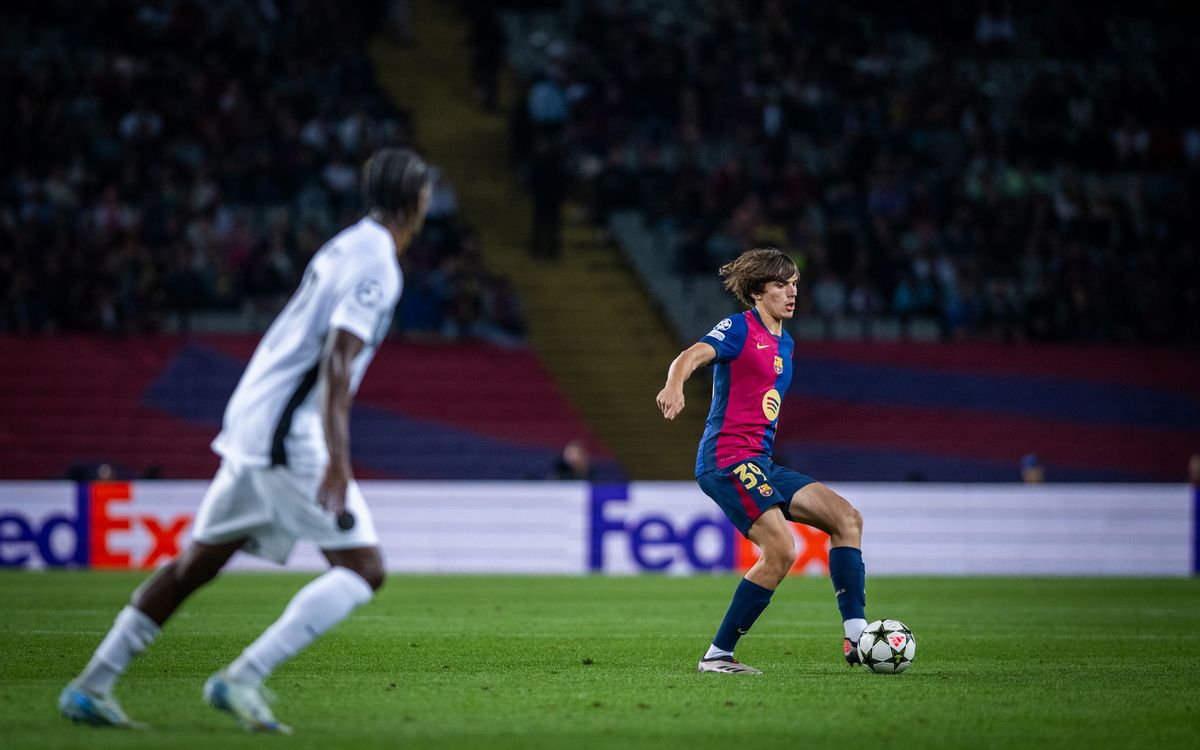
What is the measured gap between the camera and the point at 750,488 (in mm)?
9109

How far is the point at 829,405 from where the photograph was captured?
25719mm

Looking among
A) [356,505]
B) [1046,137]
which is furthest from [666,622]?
[1046,137]

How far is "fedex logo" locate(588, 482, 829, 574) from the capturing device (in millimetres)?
21094

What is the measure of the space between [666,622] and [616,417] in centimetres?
1379

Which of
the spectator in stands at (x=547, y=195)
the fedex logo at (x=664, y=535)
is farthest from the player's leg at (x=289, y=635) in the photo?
the spectator in stands at (x=547, y=195)

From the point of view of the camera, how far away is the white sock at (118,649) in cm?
646

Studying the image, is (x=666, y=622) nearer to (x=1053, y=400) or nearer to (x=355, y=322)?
(x=355, y=322)

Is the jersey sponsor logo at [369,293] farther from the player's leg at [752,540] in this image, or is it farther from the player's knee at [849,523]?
the player's knee at [849,523]

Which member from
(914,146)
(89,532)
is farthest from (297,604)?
(914,146)

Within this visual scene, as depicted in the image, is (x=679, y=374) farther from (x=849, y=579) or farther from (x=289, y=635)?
(x=289, y=635)

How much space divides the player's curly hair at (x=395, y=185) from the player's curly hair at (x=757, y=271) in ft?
10.5

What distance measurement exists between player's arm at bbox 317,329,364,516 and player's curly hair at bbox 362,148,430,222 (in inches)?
25.6

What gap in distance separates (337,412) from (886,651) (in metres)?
4.34

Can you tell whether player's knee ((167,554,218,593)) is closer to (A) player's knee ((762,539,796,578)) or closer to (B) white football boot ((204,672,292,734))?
(B) white football boot ((204,672,292,734))
